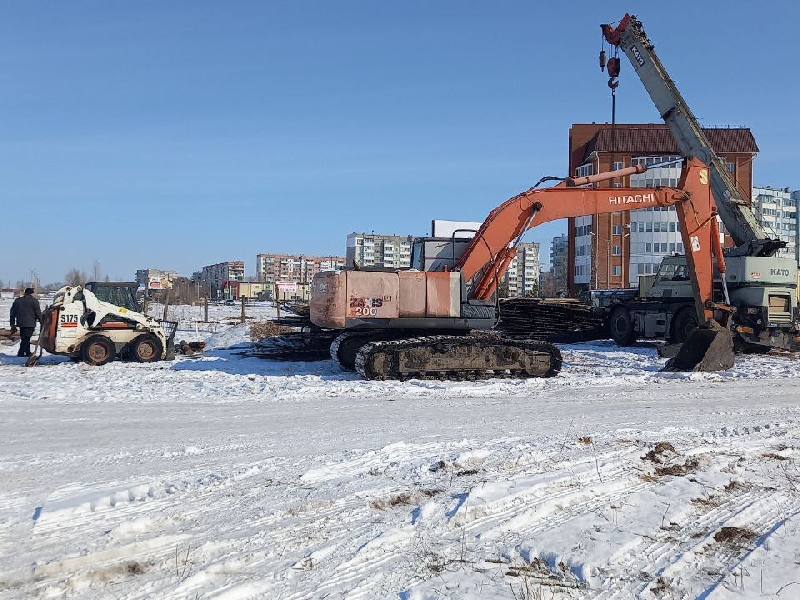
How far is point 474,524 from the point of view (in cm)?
464

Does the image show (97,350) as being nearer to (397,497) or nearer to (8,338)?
(8,338)

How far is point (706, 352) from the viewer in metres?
13.4

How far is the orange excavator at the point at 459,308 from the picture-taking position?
40.5 ft

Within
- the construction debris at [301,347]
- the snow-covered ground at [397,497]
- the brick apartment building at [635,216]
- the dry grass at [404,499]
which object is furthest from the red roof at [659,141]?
the dry grass at [404,499]

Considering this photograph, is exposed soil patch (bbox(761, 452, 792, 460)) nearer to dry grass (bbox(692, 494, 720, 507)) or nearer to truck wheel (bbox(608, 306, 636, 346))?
dry grass (bbox(692, 494, 720, 507))

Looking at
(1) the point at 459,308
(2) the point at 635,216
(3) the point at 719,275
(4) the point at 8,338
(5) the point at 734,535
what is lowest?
(5) the point at 734,535

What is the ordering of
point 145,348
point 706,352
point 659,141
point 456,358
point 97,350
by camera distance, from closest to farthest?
point 456,358
point 706,352
point 97,350
point 145,348
point 659,141

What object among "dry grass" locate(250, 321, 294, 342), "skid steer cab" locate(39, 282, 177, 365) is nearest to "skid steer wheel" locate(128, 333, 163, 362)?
"skid steer cab" locate(39, 282, 177, 365)

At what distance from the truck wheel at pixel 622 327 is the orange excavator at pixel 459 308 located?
529 cm

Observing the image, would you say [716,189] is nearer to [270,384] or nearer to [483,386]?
[483,386]

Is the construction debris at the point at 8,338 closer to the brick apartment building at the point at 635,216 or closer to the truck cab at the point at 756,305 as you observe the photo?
the truck cab at the point at 756,305

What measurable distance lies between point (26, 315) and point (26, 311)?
130mm

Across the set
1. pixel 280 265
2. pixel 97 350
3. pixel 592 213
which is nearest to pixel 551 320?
pixel 592 213

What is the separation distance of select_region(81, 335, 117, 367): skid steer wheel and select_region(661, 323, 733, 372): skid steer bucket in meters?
11.8
